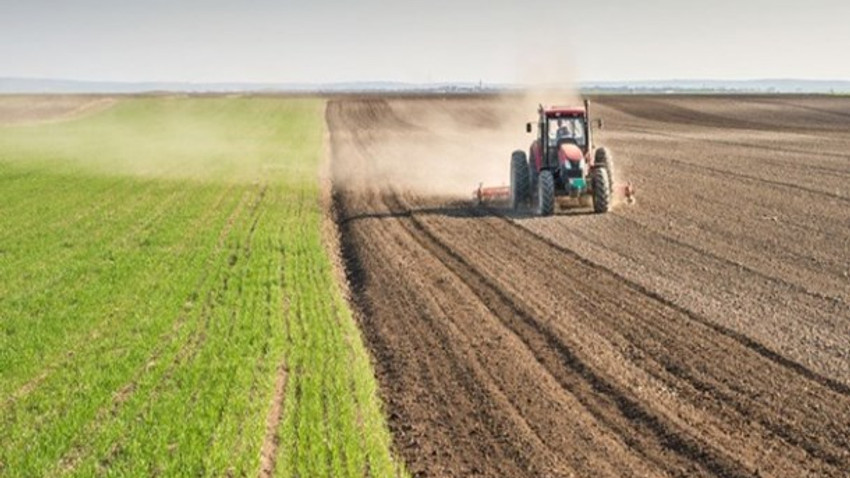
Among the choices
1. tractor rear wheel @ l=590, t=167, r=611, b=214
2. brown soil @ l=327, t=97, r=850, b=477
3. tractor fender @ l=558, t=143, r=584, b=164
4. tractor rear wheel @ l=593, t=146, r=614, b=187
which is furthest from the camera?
tractor rear wheel @ l=593, t=146, r=614, b=187

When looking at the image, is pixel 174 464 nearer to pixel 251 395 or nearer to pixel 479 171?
pixel 251 395

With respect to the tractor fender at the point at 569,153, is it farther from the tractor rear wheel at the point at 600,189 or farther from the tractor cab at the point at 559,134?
the tractor rear wheel at the point at 600,189

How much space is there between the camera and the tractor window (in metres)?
21.1

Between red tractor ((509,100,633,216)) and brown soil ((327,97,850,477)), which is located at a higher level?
red tractor ((509,100,633,216))

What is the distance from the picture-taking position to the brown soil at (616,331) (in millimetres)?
8203

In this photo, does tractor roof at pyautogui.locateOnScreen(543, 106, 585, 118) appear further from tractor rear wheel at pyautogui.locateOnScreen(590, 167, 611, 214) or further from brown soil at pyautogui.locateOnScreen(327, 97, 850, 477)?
brown soil at pyautogui.locateOnScreen(327, 97, 850, 477)

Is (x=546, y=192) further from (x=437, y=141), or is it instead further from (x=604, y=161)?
(x=437, y=141)

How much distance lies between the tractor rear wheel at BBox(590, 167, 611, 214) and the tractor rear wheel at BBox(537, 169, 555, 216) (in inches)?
41.6

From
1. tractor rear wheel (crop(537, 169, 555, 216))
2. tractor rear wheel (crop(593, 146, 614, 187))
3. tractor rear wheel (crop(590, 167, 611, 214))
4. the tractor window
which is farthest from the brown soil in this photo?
the tractor window

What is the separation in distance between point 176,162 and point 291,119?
31157 mm

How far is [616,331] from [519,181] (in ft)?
34.2

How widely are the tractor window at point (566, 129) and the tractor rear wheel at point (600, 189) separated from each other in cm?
99

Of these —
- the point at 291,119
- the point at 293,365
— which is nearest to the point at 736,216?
the point at 293,365

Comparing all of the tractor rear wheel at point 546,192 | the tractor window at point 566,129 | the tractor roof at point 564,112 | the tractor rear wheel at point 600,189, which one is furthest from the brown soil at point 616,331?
the tractor roof at point 564,112
